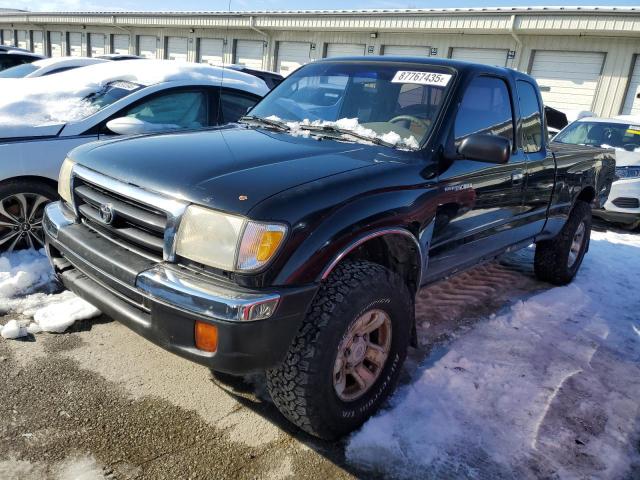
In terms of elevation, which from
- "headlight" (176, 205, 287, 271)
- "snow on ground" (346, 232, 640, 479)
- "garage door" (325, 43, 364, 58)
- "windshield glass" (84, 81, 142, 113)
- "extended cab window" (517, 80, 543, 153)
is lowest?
"snow on ground" (346, 232, 640, 479)

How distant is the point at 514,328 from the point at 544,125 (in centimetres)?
164

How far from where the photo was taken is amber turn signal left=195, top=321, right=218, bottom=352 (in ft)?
6.71

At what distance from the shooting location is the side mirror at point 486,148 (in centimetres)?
278

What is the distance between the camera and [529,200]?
12.8 feet

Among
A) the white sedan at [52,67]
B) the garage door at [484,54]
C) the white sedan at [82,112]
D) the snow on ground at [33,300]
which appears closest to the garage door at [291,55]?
the garage door at [484,54]

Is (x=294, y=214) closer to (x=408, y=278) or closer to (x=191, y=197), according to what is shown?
(x=191, y=197)

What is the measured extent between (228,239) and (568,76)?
1518cm

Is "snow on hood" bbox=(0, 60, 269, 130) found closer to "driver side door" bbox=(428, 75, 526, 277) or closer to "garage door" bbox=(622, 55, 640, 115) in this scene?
"driver side door" bbox=(428, 75, 526, 277)

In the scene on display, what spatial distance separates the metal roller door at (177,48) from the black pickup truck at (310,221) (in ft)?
72.0

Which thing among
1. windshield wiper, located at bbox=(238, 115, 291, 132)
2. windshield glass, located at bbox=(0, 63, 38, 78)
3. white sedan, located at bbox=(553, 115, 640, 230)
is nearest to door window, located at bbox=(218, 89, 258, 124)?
windshield wiper, located at bbox=(238, 115, 291, 132)

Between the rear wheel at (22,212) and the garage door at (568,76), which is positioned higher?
the garage door at (568,76)

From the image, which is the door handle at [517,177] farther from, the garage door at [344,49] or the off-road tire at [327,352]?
the garage door at [344,49]

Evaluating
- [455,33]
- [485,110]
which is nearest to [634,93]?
[455,33]

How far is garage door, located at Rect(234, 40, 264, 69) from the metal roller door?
330cm
